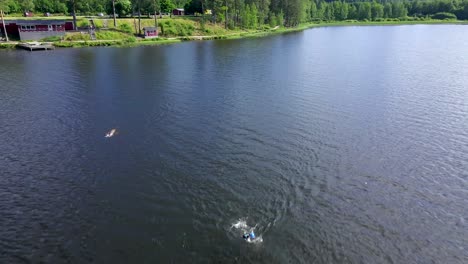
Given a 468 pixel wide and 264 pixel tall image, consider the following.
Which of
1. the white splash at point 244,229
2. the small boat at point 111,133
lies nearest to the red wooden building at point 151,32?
the small boat at point 111,133

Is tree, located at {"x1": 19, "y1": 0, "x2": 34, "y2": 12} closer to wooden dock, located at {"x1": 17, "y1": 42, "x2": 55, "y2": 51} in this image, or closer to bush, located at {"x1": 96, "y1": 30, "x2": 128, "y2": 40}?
bush, located at {"x1": 96, "y1": 30, "x2": 128, "y2": 40}

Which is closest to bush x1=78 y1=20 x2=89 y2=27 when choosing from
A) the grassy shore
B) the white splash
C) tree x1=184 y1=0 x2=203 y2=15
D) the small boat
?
the grassy shore

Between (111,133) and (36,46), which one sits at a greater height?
(36,46)

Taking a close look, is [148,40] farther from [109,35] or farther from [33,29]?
[33,29]

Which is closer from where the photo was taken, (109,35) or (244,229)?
(244,229)

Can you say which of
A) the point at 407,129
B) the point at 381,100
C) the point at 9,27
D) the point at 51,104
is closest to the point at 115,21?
the point at 9,27

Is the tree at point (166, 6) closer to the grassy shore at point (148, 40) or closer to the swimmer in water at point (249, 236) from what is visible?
the grassy shore at point (148, 40)

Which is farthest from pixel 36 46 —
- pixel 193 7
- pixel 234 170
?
pixel 234 170
